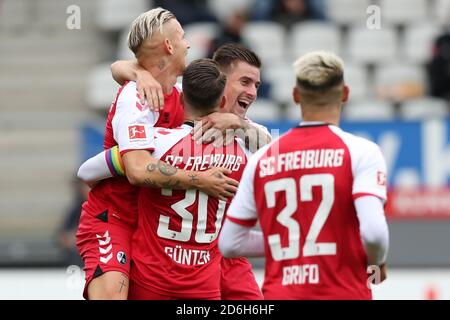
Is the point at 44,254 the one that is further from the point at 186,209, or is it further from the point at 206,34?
the point at 186,209

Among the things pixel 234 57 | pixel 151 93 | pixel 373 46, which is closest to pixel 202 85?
pixel 151 93

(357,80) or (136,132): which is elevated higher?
(357,80)

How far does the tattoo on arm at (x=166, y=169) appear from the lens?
5.10m

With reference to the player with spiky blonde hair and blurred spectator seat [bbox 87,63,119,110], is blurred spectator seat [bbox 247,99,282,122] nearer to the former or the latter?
blurred spectator seat [bbox 87,63,119,110]

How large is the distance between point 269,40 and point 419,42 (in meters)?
1.63

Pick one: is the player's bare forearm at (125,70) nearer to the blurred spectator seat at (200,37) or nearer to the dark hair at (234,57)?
the dark hair at (234,57)

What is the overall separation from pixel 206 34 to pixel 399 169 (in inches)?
107

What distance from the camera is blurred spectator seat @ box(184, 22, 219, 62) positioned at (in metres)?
Answer: 10.7

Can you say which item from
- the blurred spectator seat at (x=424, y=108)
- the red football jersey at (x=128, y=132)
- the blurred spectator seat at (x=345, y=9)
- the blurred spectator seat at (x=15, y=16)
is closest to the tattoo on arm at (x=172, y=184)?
the red football jersey at (x=128, y=132)

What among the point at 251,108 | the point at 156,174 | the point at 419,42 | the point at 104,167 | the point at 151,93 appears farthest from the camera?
the point at 419,42

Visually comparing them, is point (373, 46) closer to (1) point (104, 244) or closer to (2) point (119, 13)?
(2) point (119, 13)

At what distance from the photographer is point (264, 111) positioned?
10469 millimetres

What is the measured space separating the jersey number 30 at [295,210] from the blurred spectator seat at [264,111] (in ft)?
18.5

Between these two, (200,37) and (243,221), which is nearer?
(243,221)
